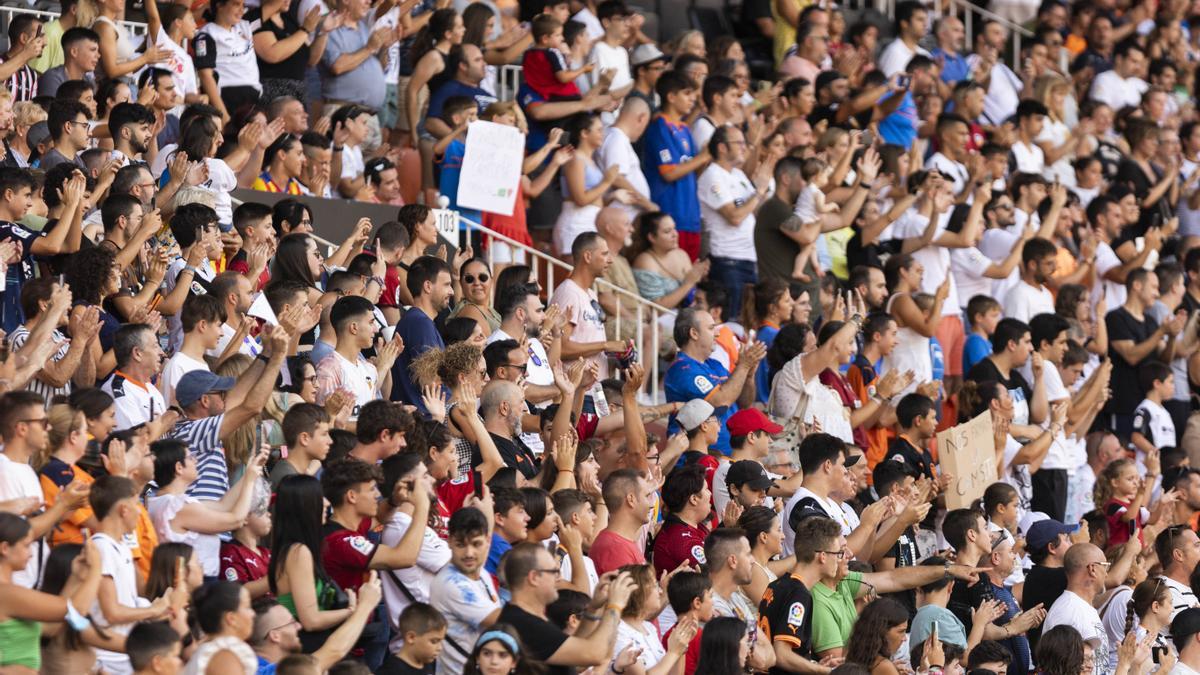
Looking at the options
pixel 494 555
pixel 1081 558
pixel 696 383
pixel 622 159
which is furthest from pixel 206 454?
pixel 622 159

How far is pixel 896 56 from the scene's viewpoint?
17.7 metres

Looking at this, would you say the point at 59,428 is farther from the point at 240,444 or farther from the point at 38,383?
the point at 38,383

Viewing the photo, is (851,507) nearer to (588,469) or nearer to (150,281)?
(588,469)

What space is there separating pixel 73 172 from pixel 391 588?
9.43 feet

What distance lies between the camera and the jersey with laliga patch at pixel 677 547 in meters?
9.48

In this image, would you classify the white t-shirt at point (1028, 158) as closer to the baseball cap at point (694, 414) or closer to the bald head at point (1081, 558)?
the baseball cap at point (694, 414)

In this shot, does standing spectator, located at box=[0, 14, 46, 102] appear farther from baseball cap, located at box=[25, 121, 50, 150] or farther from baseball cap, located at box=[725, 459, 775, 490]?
baseball cap, located at box=[725, 459, 775, 490]

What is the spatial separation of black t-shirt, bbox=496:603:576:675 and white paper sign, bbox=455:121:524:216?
561 cm

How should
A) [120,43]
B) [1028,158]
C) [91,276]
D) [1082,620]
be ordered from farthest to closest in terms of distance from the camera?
[1028,158]
[120,43]
[1082,620]
[91,276]

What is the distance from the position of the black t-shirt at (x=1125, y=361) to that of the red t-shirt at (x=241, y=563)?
8.13 m

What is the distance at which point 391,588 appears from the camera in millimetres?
8078

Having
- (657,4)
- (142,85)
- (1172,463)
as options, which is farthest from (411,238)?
(657,4)

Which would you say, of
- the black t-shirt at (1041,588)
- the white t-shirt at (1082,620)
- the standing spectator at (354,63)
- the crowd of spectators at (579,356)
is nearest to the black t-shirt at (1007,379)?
the crowd of spectators at (579,356)

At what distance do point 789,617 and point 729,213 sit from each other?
536 centimetres
